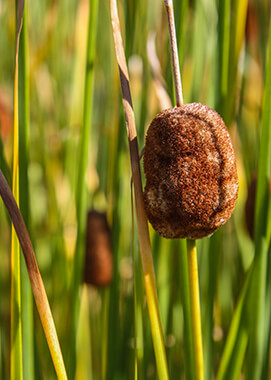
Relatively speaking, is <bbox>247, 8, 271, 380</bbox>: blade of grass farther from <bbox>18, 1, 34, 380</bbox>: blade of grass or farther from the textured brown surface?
<bbox>18, 1, 34, 380</bbox>: blade of grass

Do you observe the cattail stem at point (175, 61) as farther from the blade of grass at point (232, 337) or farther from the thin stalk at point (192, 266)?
the blade of grass at point (232, 337)

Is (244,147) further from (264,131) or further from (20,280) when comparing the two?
(20,280)

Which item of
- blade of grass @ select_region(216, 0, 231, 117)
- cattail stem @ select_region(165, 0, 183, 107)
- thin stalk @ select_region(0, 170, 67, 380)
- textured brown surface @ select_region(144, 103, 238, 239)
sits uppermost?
blade of grass @ select_region(216, 0, 231, 117)

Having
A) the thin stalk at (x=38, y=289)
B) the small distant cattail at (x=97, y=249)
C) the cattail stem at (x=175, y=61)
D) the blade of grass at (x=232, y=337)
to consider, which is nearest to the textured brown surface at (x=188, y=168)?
the cattail stem at (x=175, y=61)

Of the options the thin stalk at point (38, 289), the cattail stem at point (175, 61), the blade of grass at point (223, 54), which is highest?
the blade of grass at point (223, 54)

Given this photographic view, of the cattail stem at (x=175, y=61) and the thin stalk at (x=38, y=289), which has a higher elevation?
the cattail stem at (x=175, y=61)

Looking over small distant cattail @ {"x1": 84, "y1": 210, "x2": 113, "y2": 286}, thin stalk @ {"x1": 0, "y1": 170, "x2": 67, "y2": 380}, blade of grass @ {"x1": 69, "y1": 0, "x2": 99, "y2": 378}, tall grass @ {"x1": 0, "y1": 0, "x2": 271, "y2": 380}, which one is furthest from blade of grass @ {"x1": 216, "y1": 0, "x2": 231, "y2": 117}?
small distant cattail @ {"x1": 84, "y1": 210, "x2": 113, "y2": 286}

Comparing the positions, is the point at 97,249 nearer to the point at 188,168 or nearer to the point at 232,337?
the point at 232,337
